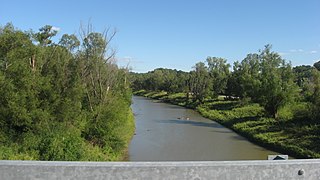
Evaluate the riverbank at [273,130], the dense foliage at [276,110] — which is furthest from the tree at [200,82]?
the riverbank at [273,130]

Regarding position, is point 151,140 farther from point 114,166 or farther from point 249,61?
point 249,61

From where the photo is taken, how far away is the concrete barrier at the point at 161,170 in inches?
275

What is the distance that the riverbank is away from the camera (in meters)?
23.3

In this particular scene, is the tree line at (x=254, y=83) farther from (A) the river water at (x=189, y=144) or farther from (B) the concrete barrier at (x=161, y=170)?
(B) the concrete barrier at (x=161, y=170)

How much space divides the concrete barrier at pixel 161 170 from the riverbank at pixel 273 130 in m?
15.0

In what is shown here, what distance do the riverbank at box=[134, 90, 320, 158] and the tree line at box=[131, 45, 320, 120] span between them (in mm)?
1715

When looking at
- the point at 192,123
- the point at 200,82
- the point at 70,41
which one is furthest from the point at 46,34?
the point at 200,82

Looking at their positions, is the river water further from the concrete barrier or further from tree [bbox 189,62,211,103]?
tree [bbox 189,62,211,103]

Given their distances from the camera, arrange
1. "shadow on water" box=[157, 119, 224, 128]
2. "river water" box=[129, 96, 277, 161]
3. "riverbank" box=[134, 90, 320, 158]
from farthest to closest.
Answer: "shadow on water" box=[157, 119, 224, 128] < "riverbank" box=[134, 90, 320, 158] < "river water" box=[129, 96, 277, 161]

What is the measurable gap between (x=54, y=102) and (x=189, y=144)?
11.2 m

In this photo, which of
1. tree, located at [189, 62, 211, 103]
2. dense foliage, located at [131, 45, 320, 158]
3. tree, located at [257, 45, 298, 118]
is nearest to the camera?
dense foliage, located at [131, 45, 320, 158]

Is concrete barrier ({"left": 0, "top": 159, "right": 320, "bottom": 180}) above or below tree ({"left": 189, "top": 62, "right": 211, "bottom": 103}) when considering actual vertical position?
below

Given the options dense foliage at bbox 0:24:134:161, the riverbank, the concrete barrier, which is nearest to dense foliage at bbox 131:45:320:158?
the riverbank

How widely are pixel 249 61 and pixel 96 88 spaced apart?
37.8m
